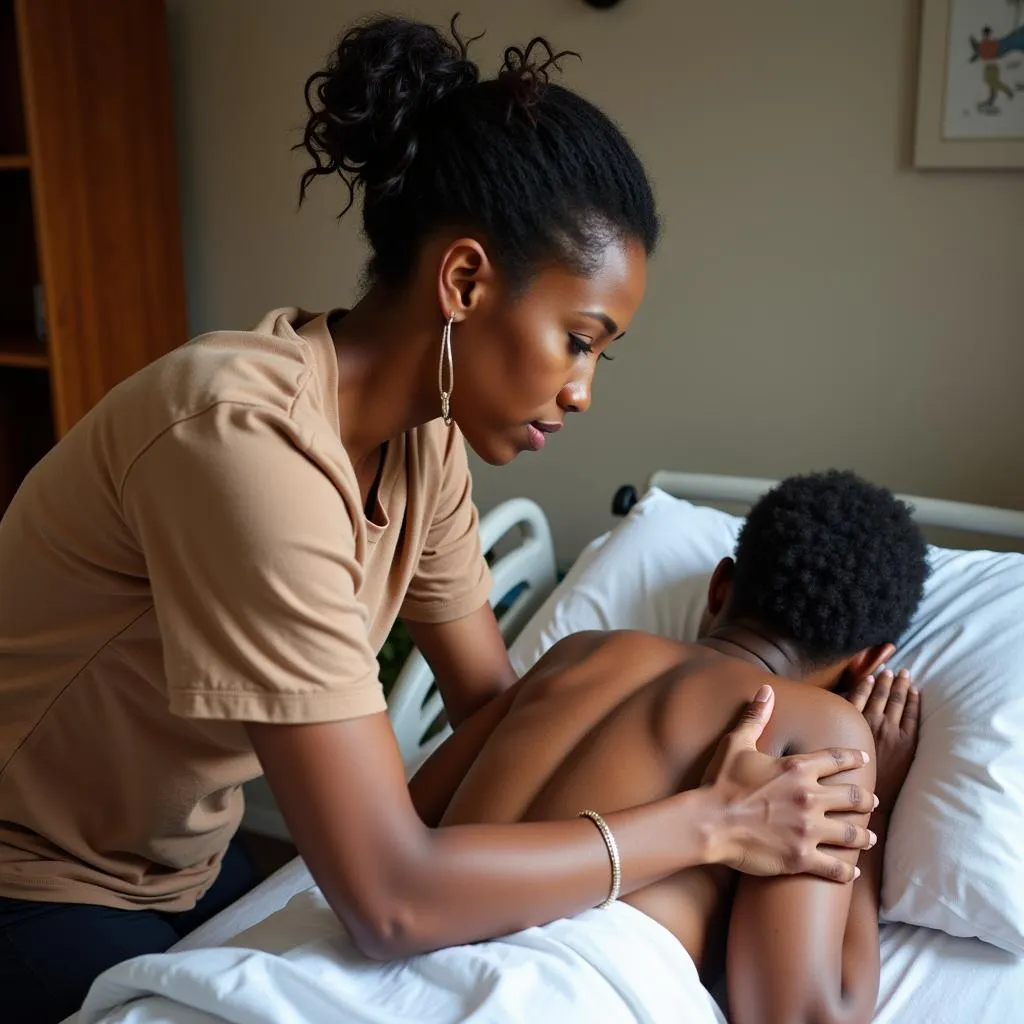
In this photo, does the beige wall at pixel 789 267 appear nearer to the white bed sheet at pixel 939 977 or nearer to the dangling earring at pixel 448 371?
the white bed sheet at pixel 939 977

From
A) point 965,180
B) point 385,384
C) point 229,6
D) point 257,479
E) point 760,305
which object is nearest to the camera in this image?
point 257,479

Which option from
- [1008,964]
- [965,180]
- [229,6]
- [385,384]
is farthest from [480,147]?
[229,6]

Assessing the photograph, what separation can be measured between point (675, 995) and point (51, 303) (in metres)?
1.89

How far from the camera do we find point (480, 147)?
1.04 meters

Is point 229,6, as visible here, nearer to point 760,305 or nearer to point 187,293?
point 187,293

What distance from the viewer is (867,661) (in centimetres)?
143

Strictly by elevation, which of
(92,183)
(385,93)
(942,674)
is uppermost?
(385,93)

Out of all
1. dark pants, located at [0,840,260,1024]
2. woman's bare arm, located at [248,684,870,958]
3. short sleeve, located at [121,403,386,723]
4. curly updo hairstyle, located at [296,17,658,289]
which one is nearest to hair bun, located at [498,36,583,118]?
curly updo hairstyle, located at [296,17,658,289]

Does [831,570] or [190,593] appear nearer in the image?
[190,593]

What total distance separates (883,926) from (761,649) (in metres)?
0.35

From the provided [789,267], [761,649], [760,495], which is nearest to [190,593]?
[761,649]

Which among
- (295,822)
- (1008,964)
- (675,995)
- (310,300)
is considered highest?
(310,300)

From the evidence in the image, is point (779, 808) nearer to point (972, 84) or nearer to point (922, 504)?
point (922, 504)

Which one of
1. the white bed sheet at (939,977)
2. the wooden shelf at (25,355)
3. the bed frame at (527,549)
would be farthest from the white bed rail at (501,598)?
the wooden shelf at (25,355)
